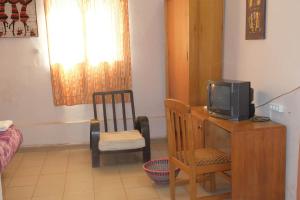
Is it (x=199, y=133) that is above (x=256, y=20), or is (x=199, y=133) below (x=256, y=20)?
below

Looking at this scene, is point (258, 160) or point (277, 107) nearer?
point (258, 160)

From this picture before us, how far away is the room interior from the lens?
272 centimetres

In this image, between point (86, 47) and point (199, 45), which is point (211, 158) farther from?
point (86, 47)

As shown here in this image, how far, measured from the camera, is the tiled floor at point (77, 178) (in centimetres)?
Answer: 332

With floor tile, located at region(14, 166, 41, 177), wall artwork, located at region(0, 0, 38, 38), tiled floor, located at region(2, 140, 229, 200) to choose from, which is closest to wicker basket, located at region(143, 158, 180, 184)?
tiled floor, located at region(2, 140, 229, 200)

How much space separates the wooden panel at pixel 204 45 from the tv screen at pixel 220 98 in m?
0.58

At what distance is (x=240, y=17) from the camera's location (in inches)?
134

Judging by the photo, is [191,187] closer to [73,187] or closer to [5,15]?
[73,187]

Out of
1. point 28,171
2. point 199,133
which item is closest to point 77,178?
point 28,171

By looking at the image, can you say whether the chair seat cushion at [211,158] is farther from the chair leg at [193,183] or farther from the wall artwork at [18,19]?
the wall artwork at [18,19]

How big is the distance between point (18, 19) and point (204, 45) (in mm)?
2405

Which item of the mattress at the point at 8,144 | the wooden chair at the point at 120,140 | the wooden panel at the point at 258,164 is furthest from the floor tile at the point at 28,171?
the wooden panel at the point at 258,164

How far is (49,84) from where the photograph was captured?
4.63m

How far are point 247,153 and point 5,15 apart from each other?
11.2 feet
